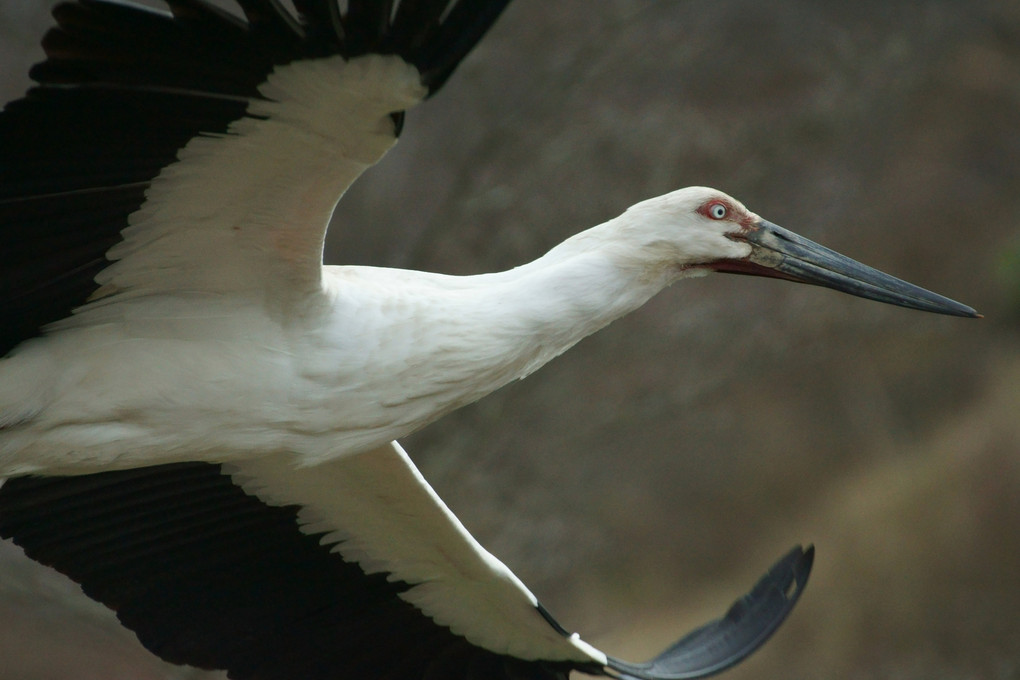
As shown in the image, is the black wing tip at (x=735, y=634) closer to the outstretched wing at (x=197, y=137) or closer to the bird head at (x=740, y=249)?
the bird head at (x=740, y=249)

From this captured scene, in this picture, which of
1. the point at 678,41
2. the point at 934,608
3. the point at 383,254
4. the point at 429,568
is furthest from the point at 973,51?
the point at 429,568

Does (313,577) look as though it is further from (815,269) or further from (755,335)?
(755,335)

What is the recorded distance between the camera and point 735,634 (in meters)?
4.46

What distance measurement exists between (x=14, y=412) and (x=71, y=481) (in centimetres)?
82

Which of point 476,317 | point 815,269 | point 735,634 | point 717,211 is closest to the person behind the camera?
point 476,317

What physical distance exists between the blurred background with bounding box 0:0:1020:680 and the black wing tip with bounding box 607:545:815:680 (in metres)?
3.14

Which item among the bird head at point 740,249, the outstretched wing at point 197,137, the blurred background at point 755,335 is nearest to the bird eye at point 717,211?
the bird head at point 740,249

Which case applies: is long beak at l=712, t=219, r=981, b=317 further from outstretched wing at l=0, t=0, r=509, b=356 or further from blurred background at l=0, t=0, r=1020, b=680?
blurred background at l=0, t=0, r=1020, b=680

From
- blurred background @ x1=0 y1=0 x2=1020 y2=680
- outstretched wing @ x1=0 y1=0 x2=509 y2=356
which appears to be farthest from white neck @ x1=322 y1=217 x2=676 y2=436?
blurred background @ x1=0 y1=0 x2=1020 y2=680

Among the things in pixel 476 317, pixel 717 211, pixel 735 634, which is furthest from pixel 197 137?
pixel 735 634

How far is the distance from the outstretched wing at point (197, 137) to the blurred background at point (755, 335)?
3.97m

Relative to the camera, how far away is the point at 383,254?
7.33m

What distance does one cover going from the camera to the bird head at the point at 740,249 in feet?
12.3

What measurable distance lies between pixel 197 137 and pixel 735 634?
8.46 feet
